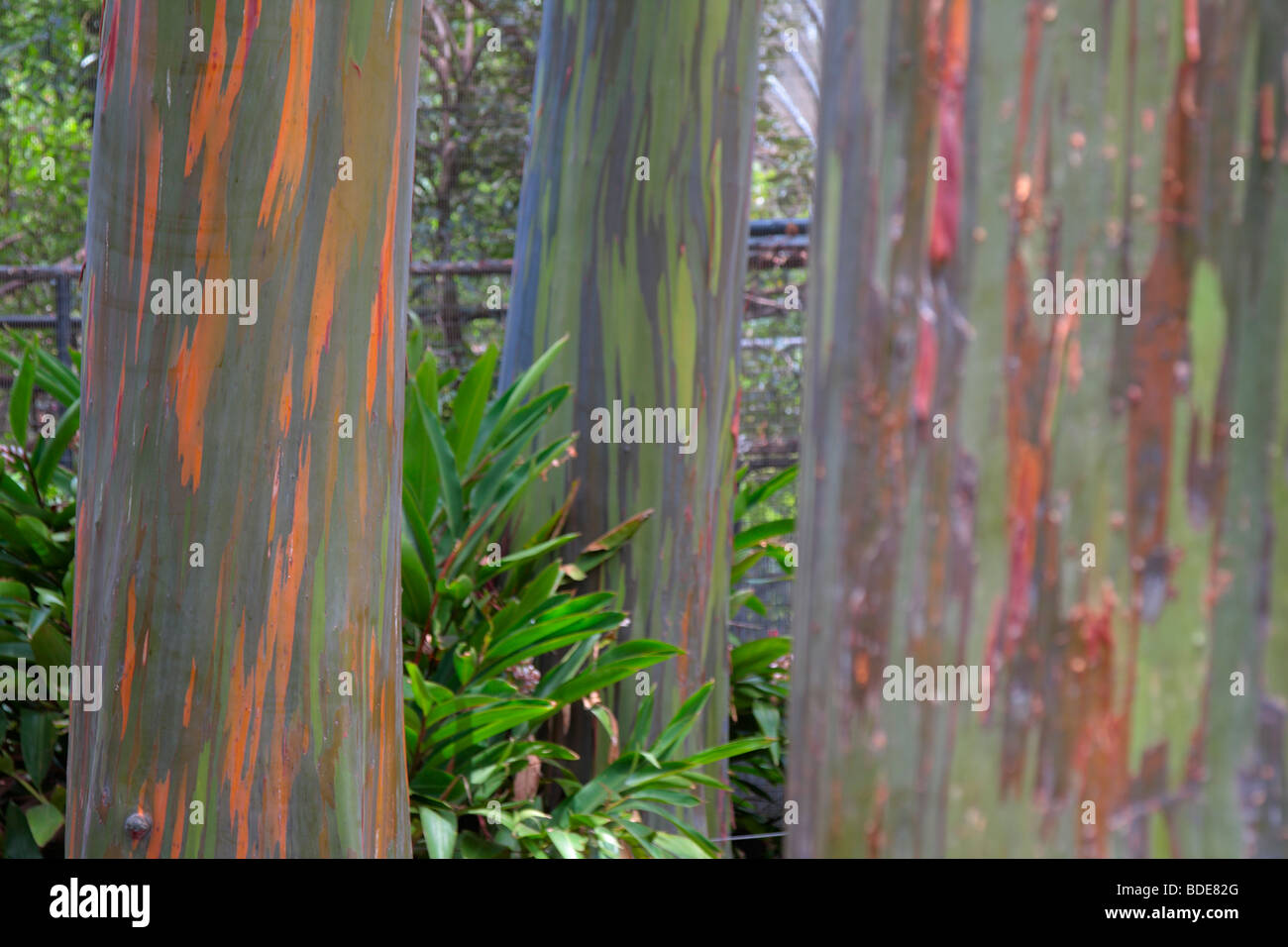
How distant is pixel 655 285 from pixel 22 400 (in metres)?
1.96

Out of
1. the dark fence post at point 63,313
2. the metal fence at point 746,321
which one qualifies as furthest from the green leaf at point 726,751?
the dark fence post at point 63,313

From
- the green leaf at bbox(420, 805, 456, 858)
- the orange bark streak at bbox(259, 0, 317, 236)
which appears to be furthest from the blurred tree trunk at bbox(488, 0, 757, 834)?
the orange bark streak at bbox(259, 0, 317, 236)

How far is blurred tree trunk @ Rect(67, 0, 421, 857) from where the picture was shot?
214 cm

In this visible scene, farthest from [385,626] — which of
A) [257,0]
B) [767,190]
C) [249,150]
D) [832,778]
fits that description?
[767,190]

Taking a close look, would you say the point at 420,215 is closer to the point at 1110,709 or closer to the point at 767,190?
the point at 767,190

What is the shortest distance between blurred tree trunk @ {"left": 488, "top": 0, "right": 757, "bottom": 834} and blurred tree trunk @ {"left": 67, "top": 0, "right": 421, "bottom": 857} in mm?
1600

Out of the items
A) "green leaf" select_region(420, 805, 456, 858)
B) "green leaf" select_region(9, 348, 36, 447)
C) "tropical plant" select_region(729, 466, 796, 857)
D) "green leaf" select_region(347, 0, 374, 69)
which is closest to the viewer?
"green leaf" select_region(347, 0, 374, 69)

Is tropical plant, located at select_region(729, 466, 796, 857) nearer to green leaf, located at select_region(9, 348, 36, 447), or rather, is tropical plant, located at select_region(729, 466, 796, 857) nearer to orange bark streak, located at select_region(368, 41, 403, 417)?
orange bark streak, located at select_region(368, 41, 403, 417)

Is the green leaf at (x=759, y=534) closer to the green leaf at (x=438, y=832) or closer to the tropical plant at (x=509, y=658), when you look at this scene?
Result: the tropical plant at (x=509, y=658)

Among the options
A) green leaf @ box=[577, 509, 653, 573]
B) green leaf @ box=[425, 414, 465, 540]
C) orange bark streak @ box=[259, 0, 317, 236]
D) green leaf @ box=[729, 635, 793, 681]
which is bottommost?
green leaf @ box=[729, 635, 793, 681]

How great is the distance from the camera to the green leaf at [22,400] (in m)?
3.51

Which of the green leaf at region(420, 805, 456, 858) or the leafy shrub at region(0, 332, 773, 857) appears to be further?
the leafy shrub at region(0, 332, 773, 857)

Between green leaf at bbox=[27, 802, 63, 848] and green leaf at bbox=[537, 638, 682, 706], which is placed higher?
green leaf at bbox=[537, 638, 682, 706]

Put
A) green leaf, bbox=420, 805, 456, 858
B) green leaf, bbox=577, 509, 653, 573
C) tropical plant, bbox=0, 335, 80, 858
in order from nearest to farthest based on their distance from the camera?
1. green leaf, bbox=420, 805, 456, 858
2. tropical plant, bbox=0, 335, 80, 858
3. green leaf, bbox=577, 509, 653, 573
